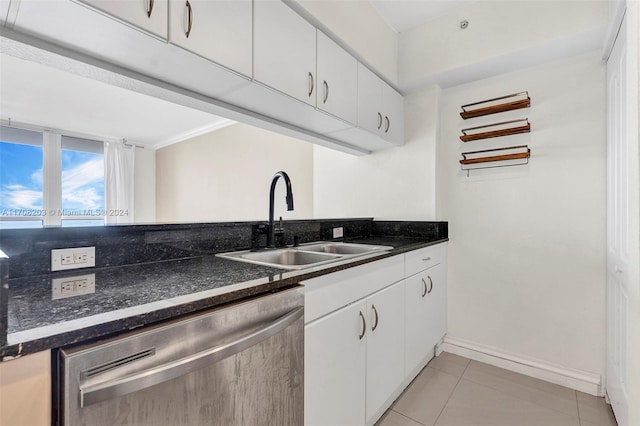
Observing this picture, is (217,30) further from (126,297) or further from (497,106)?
(497,106)

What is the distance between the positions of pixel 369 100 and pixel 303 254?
3.89 feet

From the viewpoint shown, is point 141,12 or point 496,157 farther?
point 496,157

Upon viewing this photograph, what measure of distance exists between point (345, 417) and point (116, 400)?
969 mm

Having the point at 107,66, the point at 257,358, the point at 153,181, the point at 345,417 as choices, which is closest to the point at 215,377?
the point at 257,358

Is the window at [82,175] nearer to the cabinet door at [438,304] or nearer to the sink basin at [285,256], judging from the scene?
the sink basin at [285,256]

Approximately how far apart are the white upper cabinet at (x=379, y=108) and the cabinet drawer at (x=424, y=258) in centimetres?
90

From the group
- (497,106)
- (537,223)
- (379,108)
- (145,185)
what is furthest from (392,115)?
(145,185)

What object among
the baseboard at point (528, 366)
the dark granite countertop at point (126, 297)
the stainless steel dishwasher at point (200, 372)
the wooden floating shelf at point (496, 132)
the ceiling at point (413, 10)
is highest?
the ceiling at point (413, 10)

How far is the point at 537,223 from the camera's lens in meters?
2.06

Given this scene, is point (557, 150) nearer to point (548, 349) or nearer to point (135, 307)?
point (548, 349)

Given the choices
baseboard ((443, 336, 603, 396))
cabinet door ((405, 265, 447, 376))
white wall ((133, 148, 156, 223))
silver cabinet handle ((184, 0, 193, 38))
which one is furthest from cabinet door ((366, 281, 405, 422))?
white wall ((133, 148, 156, 223))

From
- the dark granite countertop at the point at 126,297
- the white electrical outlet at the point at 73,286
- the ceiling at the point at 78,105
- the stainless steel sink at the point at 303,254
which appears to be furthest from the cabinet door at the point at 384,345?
the ceiling at the point at 78,105

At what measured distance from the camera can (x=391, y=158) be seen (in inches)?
101

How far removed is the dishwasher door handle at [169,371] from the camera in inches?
22.1
